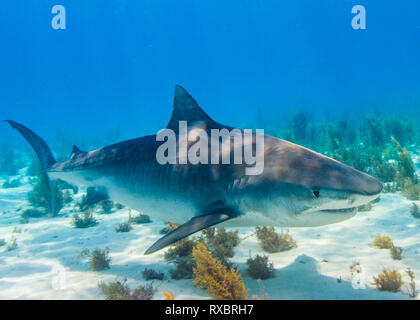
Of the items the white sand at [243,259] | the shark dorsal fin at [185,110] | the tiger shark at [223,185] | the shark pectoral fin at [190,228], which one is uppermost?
the shark dorsal fin at [185,110]

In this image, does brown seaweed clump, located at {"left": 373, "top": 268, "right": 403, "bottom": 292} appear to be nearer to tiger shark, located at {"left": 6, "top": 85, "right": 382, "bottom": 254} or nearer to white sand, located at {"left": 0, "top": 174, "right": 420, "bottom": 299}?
white sand, located at {"left": 0, "top": 174, "right": 420, "bottom": 299}

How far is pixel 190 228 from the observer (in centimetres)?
282

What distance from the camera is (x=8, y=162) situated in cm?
1789

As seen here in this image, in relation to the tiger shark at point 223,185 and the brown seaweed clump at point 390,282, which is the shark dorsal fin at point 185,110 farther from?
the brown seaweed clump at point 390,282

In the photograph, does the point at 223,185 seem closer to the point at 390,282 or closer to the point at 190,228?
the point at 190,228

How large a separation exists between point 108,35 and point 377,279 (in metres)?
217

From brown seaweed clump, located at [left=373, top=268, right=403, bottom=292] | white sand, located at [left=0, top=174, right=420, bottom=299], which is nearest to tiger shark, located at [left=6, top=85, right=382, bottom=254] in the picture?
white sand, located at [left=0, top=174, right=420, bottom=299]

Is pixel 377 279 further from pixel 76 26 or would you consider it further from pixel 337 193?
pixel 76 26

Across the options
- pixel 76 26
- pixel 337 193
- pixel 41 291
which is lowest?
pixel 41 291

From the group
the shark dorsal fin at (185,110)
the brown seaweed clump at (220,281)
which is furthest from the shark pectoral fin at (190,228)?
the shark dorsal fin at (185,110)

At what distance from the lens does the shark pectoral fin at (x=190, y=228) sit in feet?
8.84

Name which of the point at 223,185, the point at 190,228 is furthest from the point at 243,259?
the point at 190,228
